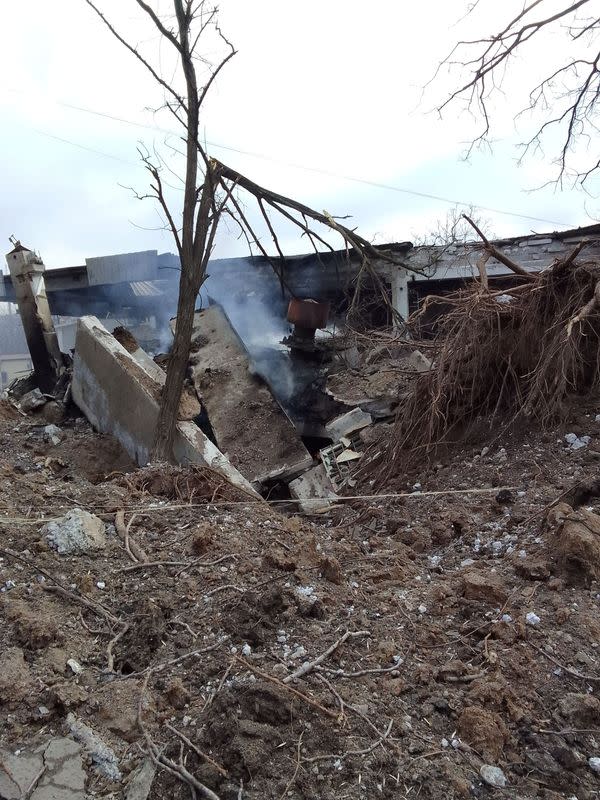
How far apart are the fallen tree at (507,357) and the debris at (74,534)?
2.95m

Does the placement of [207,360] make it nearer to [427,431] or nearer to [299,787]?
[427,431]

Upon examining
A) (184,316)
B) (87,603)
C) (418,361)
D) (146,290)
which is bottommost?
(87,603)

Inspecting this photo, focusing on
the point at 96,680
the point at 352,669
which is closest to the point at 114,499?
the point at 96,680

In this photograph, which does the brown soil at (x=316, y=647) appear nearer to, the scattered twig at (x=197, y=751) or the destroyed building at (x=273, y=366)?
the scattered twig at (x=197, y=751)

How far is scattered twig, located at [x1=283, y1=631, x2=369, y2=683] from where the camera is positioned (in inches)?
92.9

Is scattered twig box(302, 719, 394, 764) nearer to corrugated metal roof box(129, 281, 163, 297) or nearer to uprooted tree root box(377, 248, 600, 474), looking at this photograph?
uprooted tree root box(377, 248, 600, 474)

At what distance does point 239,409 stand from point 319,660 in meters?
4.94

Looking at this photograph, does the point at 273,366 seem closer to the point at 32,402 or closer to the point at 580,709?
the point at 32,402

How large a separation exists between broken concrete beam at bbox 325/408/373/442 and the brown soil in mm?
2468

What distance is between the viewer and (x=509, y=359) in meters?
5.37

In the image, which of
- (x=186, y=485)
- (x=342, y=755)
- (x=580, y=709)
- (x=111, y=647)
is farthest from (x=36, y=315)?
(x=580, y=709)

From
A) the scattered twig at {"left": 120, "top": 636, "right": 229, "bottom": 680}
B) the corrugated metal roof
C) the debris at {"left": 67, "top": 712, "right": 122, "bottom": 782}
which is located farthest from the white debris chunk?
the corrugated metal roof

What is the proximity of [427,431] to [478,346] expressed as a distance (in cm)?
90

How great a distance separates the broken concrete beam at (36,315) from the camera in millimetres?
9141
